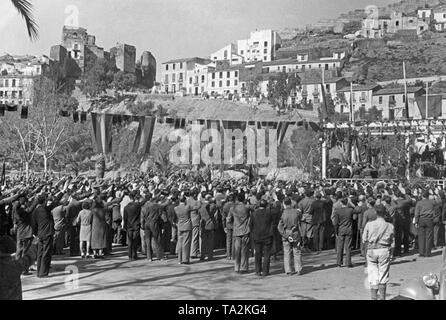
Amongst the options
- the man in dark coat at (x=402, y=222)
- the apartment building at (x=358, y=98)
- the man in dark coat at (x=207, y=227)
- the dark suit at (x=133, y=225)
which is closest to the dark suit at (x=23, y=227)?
the dark suit at (x=133, y=225)

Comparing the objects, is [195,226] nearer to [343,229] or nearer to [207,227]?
[207,227]

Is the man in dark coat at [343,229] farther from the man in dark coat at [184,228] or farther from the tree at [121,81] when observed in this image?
the tree at [121,81]

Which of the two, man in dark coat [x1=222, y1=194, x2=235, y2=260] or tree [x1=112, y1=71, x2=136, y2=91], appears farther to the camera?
tree [x1=112, y1=71, x2=136, y2=91]

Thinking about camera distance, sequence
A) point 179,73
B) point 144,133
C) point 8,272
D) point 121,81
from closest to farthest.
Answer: point 8,272, point 144,133, point 121,81, point 179,73

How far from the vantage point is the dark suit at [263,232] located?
33.7 feet

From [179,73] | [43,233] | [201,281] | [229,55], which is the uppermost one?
[229,55]

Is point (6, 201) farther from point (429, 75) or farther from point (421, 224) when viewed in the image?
point (429, 75)

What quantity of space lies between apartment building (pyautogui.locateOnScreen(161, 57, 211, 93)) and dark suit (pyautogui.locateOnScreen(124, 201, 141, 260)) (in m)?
91.2

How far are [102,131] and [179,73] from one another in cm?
9122

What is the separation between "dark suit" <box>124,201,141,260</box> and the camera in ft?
39.8

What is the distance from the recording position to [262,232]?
1027cm

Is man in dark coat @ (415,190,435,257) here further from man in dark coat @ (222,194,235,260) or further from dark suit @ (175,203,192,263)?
dark suit @ (175,203,192,263)

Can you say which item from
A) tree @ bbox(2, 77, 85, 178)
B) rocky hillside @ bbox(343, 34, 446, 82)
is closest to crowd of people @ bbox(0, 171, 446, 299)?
tree @ bbox(2, 77, 85, 178)

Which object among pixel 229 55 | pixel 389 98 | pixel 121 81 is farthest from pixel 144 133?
pixel 229 55
